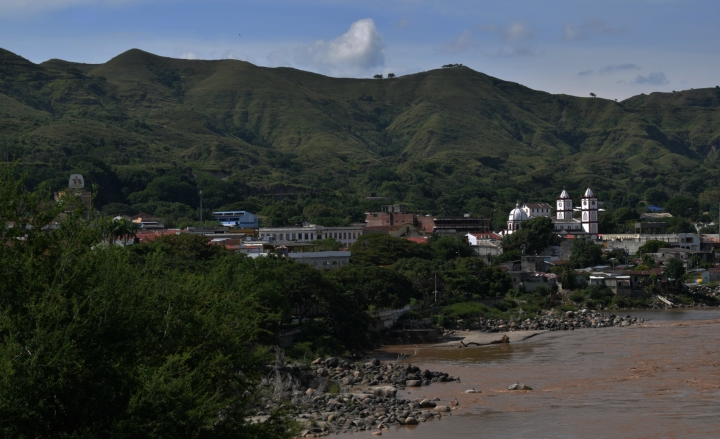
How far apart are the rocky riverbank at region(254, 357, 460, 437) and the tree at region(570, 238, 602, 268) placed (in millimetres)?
44111

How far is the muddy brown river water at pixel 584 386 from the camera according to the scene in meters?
29.2

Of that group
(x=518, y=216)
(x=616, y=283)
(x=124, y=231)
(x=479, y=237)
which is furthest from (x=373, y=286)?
(x=518, y=216)

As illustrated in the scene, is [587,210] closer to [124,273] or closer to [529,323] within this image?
[529,323]

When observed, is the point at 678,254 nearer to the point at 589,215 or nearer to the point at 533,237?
the point at 533,237

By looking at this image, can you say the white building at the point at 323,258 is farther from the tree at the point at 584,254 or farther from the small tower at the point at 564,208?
the small tower at the point at 564,208

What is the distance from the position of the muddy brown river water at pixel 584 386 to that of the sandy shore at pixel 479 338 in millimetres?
880

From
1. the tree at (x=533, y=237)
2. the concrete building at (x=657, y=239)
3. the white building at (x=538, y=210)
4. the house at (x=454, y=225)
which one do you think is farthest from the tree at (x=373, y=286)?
the white building at (x=538, y=210)

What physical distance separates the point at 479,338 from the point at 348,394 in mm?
18681

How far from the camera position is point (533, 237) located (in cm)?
8938

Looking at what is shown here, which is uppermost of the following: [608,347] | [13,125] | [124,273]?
[13,125]

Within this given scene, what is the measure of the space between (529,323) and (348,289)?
40.6ft

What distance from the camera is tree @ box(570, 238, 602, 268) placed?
268ft

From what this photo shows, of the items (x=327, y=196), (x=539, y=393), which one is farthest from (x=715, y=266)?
(x=327, y=196)

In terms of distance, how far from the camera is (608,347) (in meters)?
47.6
